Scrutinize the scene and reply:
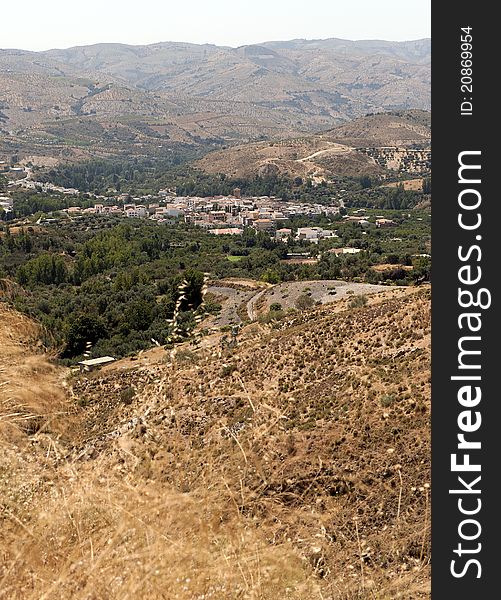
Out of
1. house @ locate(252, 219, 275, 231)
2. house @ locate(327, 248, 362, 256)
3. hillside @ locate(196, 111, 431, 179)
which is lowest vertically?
house @ locate(327, 248, 362, 256)

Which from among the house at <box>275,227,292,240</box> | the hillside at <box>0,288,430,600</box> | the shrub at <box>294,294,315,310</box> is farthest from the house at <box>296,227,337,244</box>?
the hillside at <box>0,288,430,600</box>

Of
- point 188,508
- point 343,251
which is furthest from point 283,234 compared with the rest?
point 188,508

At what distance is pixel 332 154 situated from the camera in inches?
4599

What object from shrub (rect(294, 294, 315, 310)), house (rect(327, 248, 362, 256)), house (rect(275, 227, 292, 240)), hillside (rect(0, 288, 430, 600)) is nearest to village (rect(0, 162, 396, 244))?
house (rect(275, 227, 292, 240))

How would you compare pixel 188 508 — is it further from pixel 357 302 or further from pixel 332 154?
pixel 332 154

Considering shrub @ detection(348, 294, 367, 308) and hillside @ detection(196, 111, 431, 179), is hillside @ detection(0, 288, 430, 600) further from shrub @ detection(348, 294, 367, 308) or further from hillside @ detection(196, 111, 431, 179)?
hillside @ detection(196, 111, 431, 179)

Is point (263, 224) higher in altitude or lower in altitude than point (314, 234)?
higher

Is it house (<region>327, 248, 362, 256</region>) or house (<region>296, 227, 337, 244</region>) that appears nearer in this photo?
house (<region>327, 248, 362, 256</region>)

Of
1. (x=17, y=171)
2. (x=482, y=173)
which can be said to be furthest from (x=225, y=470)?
(x=17, y=171)

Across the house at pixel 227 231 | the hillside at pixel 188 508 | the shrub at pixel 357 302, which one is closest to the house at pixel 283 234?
the house at pixel 227 231

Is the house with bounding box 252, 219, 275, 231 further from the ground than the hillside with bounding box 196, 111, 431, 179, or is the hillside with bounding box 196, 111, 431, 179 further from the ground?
the hillside with bounding box 196, 111, 431, 179

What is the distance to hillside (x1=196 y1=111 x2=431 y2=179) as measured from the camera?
112m

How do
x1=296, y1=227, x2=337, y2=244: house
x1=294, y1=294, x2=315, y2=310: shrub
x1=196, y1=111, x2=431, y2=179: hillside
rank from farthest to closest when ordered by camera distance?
x1=196, y1=111, x2=431, y2=179: hillside → x1=296, y1=227, x2=337, y2=244: house → x1=294, y1=294, x2=315, y2=310: shrub

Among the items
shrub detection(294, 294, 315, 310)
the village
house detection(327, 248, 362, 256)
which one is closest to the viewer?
shrub detection(294, 294, 315, 310)
